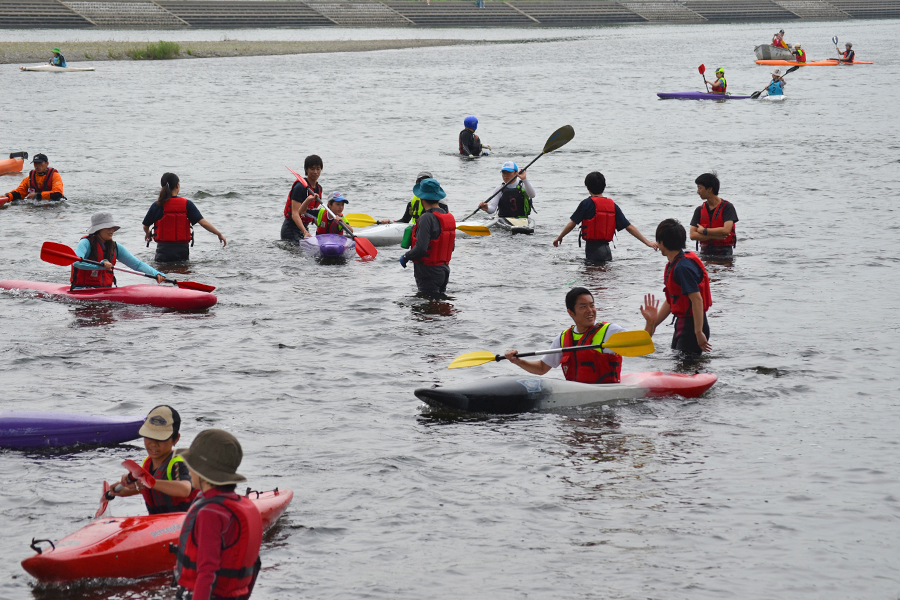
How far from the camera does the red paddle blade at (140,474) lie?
4626 mm

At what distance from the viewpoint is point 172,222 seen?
12.0 metres

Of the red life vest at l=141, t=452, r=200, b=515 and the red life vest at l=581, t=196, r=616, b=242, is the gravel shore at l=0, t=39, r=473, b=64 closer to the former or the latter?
the red life vest at l=581, t=196, r=616, b=242

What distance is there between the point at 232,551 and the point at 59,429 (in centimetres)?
365

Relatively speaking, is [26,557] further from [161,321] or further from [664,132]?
[664,132]

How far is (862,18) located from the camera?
88500 mm

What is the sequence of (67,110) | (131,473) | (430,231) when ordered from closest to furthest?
1. (131,473)
2. (430,231)
3. (67,110)

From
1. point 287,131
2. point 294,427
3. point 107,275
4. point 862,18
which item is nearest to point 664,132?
point 287,131

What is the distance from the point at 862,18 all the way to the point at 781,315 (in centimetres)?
8963

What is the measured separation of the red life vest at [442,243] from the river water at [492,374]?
632 millimetres

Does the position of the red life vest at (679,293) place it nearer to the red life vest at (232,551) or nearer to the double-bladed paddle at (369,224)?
the red life vest at (232,551)

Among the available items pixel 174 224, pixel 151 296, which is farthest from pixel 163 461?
pixel 174 224

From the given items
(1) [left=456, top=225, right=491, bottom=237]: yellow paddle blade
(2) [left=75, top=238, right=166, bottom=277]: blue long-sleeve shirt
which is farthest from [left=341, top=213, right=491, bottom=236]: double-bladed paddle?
(2) [left=75, top=238, right=166, bottom=277]: blue long-sleeve shirt

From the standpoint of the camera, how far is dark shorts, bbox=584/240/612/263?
12.6 metres

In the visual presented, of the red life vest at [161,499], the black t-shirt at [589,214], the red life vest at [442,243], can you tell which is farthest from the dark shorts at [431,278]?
the red life vest at [161,499]
